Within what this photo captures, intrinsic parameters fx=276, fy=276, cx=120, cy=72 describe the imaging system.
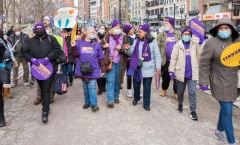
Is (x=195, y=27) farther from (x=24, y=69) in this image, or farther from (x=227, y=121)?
(x=24, y=69)

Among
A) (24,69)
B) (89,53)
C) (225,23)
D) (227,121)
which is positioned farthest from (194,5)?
(227,121)

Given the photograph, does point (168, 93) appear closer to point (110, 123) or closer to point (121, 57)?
point (121, 57)

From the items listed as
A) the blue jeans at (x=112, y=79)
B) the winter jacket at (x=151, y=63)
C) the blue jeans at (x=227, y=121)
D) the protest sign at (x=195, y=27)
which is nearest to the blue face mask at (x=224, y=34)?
the blue jeans at (x=227, y=121)

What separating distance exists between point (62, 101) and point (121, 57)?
176 centimetres

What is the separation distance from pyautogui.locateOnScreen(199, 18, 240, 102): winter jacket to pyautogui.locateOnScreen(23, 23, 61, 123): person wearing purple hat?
2.73 m

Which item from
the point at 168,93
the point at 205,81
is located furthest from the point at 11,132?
the point at 168,93

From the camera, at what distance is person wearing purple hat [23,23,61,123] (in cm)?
511

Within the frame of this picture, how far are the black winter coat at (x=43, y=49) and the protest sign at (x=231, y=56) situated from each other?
298cm

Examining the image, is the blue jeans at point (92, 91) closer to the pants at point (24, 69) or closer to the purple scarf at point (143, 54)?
the purple scarf at point (143, 54)

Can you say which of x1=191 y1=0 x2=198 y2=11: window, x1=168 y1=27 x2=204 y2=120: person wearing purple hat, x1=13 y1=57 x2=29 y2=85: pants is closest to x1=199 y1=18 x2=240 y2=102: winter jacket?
x1=168 y1=27 x2=204 y2=120: person wearing purple hat

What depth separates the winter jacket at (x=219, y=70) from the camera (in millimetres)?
4008

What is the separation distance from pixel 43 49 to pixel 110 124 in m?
1.87

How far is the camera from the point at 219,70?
13.3ft

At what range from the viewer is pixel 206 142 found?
13.9ft
